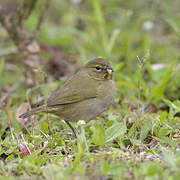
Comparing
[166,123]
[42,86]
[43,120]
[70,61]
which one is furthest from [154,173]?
[70,61]

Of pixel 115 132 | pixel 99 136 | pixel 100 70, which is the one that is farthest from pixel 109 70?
pixel 99 136

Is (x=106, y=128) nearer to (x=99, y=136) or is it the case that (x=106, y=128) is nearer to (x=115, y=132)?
(x=115, y=132)

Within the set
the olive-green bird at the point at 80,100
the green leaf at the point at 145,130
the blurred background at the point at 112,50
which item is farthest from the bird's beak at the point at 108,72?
the green leaf at the point at 145,130

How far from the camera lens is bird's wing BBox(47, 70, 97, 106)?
4617mm

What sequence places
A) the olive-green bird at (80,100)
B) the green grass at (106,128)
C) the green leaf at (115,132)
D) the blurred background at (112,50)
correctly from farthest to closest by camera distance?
the blurred background at (112,50) → the olive-green bird at (80,100) → the green leaf at (115,132) → the green grass at (106,128)

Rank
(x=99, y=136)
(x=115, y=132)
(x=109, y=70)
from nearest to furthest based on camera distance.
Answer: (x=99, y=136), (x=115, y=132), (x=109, y=70)

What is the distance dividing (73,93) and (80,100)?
13cm

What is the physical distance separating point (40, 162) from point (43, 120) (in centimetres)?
161

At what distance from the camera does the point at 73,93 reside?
185 inches

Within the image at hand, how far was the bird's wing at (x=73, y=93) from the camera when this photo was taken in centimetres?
462

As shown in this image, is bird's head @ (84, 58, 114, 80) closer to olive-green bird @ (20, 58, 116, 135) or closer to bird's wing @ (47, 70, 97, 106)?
olive-green bird @ (20, 58, 116, 135)

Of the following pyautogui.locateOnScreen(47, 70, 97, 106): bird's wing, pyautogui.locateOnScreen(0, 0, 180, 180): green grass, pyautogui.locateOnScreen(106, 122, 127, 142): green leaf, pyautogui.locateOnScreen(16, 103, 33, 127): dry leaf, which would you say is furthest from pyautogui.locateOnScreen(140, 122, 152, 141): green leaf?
pyautogui.locateOnScreen(16, 103, 33, 127): dry leaf

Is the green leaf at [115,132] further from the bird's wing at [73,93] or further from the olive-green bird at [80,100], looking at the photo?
the bird's wing at [73,93]

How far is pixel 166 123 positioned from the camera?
4160 mm
